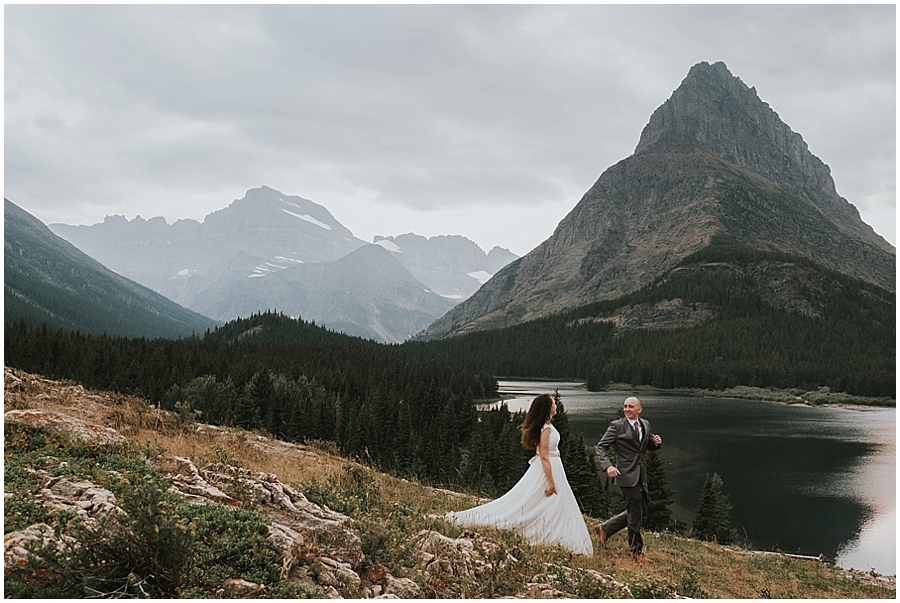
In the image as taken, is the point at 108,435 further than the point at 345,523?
Yes

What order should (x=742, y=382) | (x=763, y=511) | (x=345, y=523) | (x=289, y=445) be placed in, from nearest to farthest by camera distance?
(x=345, y=523), (x=289, y=445), (x=763, y=511), (x=742, y=382)

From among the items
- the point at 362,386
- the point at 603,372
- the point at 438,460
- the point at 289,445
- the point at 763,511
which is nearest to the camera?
the point at 289,445

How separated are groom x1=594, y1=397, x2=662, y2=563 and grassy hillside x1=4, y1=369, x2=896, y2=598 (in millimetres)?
768

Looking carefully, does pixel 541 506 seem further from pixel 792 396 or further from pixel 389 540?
pixel 792 396

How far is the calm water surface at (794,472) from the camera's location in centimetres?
3431

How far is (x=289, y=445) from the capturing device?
19.2 meters

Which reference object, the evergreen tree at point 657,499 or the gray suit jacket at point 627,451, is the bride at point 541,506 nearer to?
the gray suit jacket at point 627,451

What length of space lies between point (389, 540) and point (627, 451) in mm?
5349

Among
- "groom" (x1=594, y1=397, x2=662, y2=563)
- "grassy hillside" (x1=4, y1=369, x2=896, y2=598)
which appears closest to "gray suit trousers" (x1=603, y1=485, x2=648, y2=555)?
"groom" (x1=594, y1=397, x2=662, y2=563)

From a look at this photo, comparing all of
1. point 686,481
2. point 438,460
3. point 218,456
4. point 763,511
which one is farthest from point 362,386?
point 218,456

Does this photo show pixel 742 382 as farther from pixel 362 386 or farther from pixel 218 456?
pixel 218 456

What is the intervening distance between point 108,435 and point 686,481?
158ft

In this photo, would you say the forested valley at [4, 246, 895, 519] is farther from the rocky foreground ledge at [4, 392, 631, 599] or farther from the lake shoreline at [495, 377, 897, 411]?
the rocky foreground ledge at [4, 392, 631, 599]

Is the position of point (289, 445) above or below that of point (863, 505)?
above
